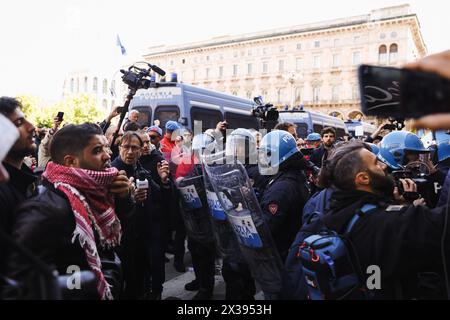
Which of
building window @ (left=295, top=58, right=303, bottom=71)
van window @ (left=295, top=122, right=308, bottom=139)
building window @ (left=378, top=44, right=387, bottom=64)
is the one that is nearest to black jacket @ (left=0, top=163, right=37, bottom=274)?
van window @ (left=295, top=122, right=308, bottom=139)

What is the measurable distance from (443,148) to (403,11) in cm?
5113

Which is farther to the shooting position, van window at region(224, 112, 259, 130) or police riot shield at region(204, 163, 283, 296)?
van window at region(224, 112, 259, 130)

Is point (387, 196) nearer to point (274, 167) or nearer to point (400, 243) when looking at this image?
point (400, 243)

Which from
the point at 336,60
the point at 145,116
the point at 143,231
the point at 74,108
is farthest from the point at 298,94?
the point at 143,231

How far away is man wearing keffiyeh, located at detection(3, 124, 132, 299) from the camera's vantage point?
63.0 inches

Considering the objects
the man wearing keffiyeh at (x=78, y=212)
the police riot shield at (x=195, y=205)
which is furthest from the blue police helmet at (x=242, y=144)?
the man wearing keffiyeh at (x=78, y=212)

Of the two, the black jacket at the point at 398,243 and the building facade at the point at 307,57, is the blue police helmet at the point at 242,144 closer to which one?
the black jacket at the point at 398,243

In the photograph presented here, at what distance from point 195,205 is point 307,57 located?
53285 mm

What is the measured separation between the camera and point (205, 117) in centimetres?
894

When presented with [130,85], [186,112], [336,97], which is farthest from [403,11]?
[130,85]

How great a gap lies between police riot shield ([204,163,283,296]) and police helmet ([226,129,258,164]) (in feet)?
2.28

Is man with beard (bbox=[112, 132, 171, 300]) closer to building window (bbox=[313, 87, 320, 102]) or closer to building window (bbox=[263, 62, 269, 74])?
→ building window (bbox=[313, 87, 320, 102])

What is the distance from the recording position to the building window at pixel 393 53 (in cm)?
4653

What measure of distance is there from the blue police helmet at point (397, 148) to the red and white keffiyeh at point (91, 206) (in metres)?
1.99
